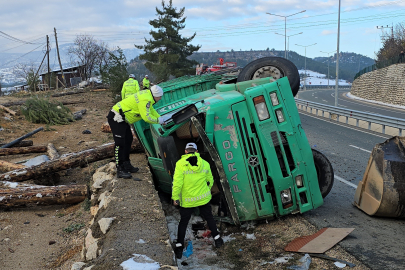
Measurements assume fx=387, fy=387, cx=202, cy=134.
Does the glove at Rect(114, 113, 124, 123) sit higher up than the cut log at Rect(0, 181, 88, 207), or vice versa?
the glove at Rect(114, 113, 124, 123)

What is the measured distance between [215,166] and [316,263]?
1.84 m

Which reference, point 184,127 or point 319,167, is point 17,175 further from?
point 319,167

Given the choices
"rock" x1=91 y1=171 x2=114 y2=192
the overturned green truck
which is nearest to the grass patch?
"rock" x1=91 y1=171 x2=114 y2=192

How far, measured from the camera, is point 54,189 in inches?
253

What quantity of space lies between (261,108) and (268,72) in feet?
7.07

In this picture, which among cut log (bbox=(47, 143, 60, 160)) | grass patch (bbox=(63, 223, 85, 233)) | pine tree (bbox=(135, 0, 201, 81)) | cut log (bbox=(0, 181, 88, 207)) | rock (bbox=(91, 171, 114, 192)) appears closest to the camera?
grass patch (bbox=(63, 223, 85, 233))

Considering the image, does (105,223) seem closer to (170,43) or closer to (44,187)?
(44,187)

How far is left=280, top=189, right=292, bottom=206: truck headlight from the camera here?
16.9 feet

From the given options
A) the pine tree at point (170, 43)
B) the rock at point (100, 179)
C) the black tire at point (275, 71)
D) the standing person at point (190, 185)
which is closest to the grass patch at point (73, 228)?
the rock at point (100, 179)

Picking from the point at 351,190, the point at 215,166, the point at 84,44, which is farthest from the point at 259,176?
the point at 84,44

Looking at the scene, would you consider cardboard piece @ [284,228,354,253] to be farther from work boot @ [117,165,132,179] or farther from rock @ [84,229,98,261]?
work boot @ [117,165,132,179]

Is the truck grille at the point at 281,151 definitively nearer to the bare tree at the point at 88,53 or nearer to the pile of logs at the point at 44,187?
the pile of logs at the point at 44,187

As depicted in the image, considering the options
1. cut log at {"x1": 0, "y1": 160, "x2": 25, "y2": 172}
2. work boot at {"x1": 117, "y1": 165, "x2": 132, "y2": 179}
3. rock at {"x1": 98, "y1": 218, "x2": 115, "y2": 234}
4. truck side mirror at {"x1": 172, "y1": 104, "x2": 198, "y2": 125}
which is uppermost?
truck side mirror at {"x1": 172, "y1": 104, "x2": 198, "y2": 125}

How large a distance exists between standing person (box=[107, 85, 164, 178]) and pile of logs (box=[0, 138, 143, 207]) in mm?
850
